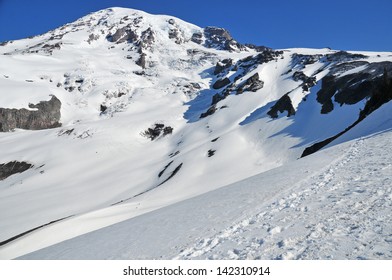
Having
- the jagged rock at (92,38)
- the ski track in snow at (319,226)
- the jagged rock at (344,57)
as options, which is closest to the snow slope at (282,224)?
the ski track in snow at (319,226)

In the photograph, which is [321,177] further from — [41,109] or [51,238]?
[41,109]

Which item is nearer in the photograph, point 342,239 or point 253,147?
point 342,239

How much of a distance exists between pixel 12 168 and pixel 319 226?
8214 cm

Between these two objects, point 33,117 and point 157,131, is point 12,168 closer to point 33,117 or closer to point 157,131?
point 33,117

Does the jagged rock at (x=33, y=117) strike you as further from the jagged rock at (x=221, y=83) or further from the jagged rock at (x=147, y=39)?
the jagged rock at (x=147, y=39)

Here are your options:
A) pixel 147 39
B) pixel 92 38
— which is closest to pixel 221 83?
pixel 147 39

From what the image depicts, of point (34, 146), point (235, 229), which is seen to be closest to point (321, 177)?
point (235, 229)

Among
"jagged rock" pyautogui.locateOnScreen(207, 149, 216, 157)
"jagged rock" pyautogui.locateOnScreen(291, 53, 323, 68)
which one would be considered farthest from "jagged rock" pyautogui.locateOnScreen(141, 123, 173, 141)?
"jagged rock" pyautogui.locateOnScreen(291, 53, 323, 68)

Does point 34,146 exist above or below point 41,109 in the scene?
below

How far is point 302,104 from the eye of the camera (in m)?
73.9

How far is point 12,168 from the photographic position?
75.2 meters

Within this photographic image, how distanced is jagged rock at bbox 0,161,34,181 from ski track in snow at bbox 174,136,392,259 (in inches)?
3060
